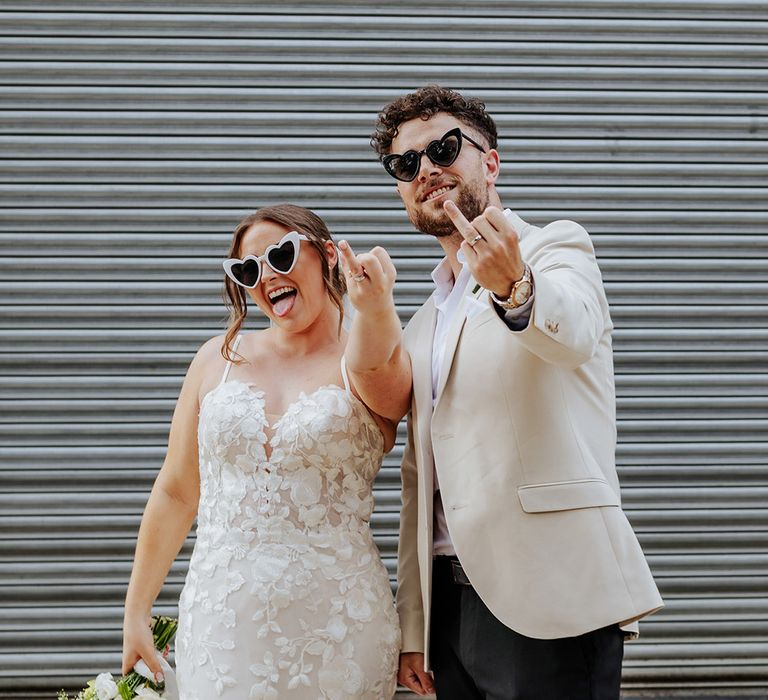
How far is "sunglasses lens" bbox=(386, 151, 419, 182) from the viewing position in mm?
2508

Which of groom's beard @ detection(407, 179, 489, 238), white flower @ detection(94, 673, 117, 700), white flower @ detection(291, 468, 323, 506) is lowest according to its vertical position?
white flower @ detection(94, 673, 117, 700)

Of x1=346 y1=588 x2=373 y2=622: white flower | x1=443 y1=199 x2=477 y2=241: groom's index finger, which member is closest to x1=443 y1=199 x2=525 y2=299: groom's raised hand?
x1=443 y1=199 x2=477 y2=241: groom's index finger

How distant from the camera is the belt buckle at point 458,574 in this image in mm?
2363

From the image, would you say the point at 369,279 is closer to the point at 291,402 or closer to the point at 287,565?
the point at 291,402

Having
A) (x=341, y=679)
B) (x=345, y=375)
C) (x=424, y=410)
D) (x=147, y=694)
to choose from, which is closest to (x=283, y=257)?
(x=345, y=375)

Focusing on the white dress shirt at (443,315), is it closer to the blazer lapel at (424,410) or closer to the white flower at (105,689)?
the blazer lapel at (424,410)

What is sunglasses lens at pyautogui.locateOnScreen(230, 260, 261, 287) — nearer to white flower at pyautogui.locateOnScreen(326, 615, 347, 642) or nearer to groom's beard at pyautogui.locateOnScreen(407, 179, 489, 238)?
groom's beard at pyautogui.locateOnScreen(407, 179, 489, 238)

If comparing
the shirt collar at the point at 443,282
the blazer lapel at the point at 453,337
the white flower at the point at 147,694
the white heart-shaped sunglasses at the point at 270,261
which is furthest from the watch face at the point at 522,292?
the white flower at the point at 147,694

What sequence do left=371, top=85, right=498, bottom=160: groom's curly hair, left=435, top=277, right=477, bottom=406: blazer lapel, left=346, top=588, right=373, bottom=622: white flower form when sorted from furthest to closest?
1. left=371, top=85, right=498, bottom=160: groom's curly hair
2. left=346, top=588, right=373, bottom=622: white flower
3. left=435, top=277, right=477, bottom=406: blazer lapel

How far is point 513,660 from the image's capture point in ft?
7.22

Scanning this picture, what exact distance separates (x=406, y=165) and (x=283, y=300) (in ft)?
1.80

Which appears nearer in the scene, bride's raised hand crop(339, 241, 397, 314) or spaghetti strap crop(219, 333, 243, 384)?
bride's raised hand crop(339, 241, 397, 314)

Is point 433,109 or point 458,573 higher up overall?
point 433,109

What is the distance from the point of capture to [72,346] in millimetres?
4000
